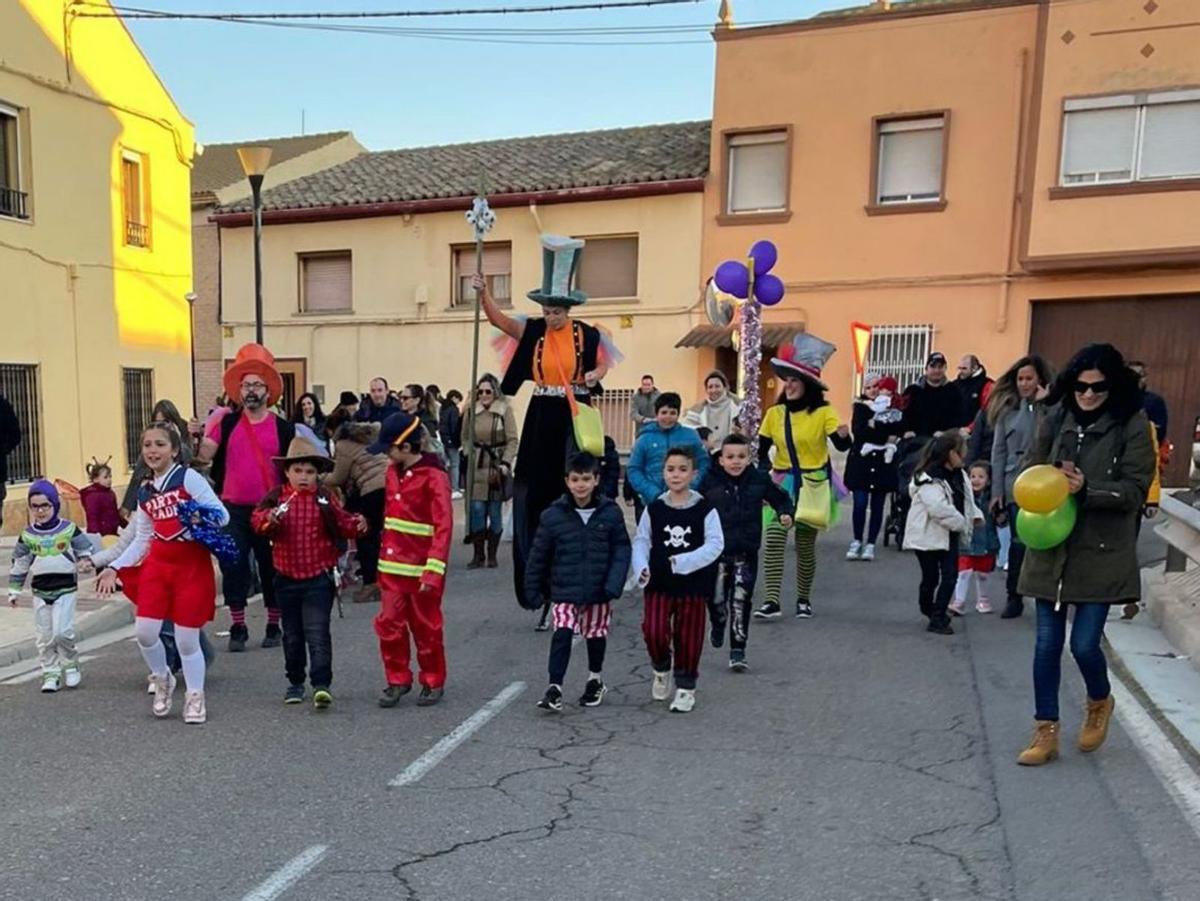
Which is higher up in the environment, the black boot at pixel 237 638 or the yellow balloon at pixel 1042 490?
the yellow balloon at pixel 1042 490

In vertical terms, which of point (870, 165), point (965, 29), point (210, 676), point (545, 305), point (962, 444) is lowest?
point (210, 676)

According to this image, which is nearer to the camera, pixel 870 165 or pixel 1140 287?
pixel 1140 287

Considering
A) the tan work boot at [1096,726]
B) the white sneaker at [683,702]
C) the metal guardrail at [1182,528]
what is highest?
the metal guardrail at [1182,528]

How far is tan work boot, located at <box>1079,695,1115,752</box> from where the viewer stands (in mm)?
4383

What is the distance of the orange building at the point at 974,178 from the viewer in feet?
45.6

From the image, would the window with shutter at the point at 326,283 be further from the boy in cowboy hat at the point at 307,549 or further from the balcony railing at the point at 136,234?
the boy in cowboy hat at the point at 307,549

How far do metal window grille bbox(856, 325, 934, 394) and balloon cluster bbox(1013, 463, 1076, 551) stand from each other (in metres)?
11.6

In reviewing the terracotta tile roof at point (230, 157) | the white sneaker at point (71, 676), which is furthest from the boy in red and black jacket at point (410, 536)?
the terracotta tile roof at point (230, 157)

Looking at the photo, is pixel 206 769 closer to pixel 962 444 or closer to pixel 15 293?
pixel 962 444

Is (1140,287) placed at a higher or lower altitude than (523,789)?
higher

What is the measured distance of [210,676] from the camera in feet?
19.1

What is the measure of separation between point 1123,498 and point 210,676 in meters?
5.09

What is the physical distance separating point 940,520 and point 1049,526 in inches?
94.0

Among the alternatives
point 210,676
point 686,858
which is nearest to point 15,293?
point 210,676
